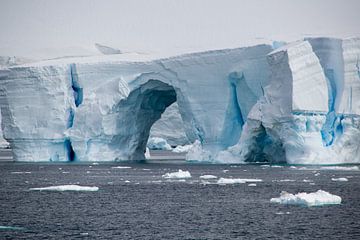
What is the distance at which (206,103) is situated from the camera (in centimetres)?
3400

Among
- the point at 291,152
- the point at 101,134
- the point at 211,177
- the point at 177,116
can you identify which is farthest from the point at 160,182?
the point at 177,116

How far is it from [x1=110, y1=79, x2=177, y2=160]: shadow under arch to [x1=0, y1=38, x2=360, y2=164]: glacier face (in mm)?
63

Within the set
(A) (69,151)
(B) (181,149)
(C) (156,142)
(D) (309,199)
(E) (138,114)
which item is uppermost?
(E) (138,114)

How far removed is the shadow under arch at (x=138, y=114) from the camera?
3556 centimetres

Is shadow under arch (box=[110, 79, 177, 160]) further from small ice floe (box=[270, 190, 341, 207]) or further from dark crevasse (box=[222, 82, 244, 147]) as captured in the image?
small ice floe (box=[270, 190, 341, 207])

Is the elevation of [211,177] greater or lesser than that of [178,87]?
lesser

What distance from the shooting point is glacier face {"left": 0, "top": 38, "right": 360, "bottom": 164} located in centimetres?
3083

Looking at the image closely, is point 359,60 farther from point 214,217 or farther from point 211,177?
point 214,217

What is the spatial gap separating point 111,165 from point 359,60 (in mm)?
11890

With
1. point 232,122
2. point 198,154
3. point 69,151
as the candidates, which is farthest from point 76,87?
point 232,122

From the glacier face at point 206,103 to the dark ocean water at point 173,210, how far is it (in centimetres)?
322

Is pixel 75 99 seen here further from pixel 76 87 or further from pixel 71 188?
pixel 71 188

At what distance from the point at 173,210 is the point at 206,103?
15594mm

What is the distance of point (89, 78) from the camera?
3609cm
